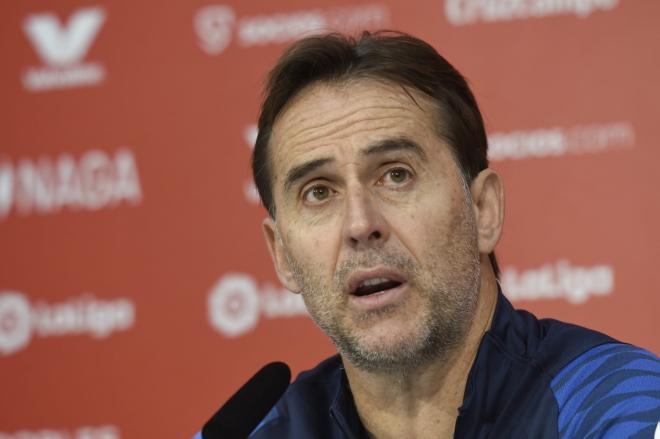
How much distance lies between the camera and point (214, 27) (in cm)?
327

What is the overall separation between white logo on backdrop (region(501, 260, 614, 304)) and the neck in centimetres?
103

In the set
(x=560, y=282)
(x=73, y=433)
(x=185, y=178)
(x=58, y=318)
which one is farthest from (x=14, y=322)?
(x=560, y=282)

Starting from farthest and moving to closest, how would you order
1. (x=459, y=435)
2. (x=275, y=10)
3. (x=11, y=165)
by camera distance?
1. (x=11, y=165)
2. (x=275, y=10)
3. (x=459, y=435)

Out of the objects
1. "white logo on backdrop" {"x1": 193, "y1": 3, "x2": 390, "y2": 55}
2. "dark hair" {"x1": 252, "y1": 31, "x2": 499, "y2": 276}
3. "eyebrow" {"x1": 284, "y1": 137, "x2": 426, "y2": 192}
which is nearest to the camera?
"eyebrow" {"x1": 284, "y1": 137, "x2": 426, "y2": 192}

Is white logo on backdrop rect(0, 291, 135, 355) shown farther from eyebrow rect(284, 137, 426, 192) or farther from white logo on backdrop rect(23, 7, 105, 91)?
eyebrow rect(284, 137, 426, 192)

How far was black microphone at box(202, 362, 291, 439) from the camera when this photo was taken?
64.1 inches

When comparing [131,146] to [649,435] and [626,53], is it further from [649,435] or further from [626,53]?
[649,435]

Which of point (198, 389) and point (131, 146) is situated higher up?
point (131, 146)

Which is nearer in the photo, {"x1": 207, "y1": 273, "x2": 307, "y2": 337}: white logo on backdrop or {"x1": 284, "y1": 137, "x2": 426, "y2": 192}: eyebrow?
{"x1": 284, "y1": 137, "x2": 426, "y2": 192}: eyebrow

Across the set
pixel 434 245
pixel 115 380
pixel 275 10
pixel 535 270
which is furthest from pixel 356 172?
pixel 115 380

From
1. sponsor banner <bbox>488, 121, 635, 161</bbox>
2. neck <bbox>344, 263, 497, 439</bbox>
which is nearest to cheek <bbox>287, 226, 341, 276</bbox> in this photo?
neck <bbox>344, 263, 497, 439</bbox>

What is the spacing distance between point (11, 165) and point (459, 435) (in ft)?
6.89

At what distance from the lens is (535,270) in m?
2.98

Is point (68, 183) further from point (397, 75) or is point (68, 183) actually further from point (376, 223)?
point (376, 223)
